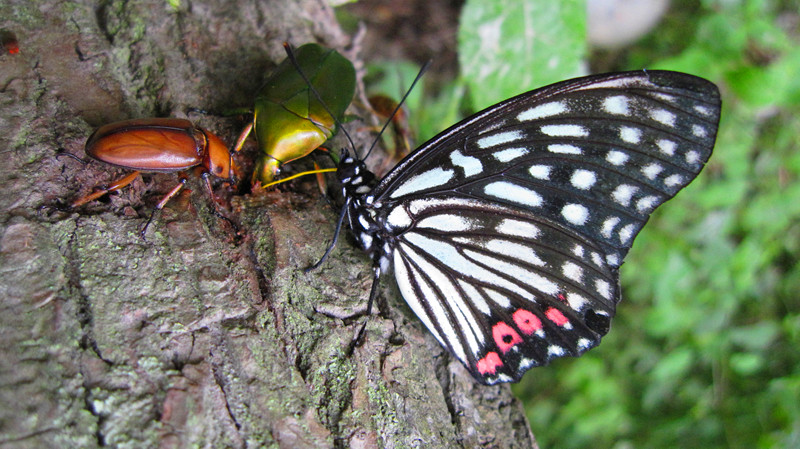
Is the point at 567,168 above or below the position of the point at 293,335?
above

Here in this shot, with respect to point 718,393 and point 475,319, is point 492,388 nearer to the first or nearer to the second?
point 475,319

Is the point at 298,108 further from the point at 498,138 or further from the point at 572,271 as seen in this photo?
the point at 572,271

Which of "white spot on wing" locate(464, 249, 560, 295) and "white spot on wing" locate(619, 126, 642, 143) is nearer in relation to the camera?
"white spot on wing" locate(619, 126, 642, 143)

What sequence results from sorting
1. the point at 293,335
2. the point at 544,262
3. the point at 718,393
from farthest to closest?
the point at 718,393
the point at 544,262
the point at 293,335

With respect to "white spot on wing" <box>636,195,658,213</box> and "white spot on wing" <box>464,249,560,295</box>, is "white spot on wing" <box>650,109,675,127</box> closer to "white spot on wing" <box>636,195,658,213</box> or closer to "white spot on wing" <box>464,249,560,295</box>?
"white spot on wing" <box>636,195,658,213</box>

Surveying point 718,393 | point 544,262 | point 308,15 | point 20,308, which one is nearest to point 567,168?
point 544,262

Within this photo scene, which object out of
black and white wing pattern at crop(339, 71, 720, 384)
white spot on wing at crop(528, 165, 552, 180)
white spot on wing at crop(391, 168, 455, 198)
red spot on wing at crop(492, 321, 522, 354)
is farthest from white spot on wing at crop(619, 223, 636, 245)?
white spot on wing at crop(391, 168, 455, 198)

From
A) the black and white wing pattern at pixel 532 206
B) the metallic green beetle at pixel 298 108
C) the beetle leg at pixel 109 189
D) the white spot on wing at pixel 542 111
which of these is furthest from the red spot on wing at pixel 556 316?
the beetle leg at pixel 109 189
